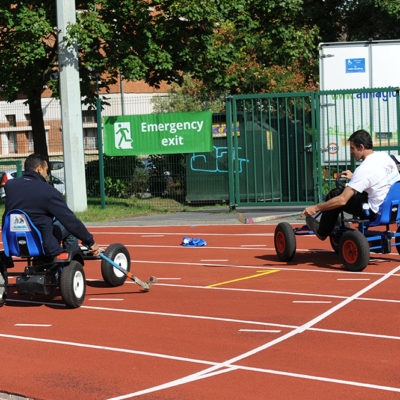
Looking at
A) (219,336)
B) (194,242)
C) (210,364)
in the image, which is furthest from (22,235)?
(194,242)

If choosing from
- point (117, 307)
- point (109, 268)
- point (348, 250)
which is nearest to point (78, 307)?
point (117, 307)

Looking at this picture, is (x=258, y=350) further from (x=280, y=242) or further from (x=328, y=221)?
(x=280, y=242)

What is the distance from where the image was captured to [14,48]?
2106 cm

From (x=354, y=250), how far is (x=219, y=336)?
327cm

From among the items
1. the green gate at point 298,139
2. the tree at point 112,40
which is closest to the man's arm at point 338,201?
the green gate at point 298,139

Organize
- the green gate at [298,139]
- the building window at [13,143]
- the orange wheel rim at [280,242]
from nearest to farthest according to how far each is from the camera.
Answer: the orange wheel rim at [280,242] < the green gate at [298,139] < the building window at [13,143]

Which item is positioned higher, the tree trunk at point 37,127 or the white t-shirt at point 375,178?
the tree trunk at point 37,127

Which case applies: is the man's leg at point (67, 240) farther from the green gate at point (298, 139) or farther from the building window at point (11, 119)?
the building window at point (11, 119)

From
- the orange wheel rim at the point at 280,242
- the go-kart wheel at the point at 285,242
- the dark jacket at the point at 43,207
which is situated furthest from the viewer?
the orange wheel rim at the point at 280,242

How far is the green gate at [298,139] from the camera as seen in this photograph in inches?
650

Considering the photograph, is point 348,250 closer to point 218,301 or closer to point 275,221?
point 218,301

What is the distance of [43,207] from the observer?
26.3 ft

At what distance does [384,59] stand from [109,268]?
10837mm

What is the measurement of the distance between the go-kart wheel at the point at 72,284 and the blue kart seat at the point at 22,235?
0.33 meters
